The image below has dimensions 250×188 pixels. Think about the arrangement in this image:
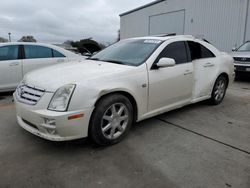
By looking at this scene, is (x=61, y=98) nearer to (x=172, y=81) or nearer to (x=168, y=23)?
(x=172, y=81)

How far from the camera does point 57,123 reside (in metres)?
2.47

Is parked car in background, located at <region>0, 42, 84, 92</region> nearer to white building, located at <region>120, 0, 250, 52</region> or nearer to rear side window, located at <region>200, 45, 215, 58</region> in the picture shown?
rear side window, located at <region>200, 45, 215, 58</region>

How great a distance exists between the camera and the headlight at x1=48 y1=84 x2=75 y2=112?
2520 millimetres

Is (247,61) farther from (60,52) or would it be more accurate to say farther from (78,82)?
(78,82)

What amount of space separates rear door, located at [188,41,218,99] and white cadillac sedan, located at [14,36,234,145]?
2 centimetres

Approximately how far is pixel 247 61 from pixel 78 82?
7334 mm

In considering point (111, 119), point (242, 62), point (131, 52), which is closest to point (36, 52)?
point (131, 52)

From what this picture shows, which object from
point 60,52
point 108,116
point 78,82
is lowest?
point 108,116

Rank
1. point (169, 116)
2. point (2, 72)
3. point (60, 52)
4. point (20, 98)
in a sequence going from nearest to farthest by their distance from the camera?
point (20, 98) → point (169, 116) → point (2, 72) → point (60, 52)

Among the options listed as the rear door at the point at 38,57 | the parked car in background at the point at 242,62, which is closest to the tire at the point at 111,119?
the rear door at the point at 38,57

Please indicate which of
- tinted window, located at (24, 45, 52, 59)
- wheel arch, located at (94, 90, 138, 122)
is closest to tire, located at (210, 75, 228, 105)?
wheel arch, located at (94, 90, 138, 122)

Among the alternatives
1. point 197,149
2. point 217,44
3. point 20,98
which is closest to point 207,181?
point 197,149

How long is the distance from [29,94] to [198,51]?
10.4ft

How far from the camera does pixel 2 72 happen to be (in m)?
5.33
